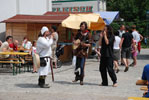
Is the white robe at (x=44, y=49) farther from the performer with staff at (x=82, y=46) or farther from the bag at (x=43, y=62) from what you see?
the performer with staff at (x=82, y=46)

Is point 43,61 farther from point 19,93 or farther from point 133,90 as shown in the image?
point 133,90

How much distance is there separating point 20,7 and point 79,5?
960 centimetres

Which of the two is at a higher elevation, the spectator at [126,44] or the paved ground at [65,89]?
the spectator at [126,44]

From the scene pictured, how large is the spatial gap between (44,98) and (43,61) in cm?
171

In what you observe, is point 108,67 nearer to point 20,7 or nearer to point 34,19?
point 34,19

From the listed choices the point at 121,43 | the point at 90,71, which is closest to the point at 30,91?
the point at 90,71

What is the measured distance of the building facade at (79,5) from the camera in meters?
27.1


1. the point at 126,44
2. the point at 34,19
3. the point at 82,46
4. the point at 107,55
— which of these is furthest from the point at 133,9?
the point at 107,55

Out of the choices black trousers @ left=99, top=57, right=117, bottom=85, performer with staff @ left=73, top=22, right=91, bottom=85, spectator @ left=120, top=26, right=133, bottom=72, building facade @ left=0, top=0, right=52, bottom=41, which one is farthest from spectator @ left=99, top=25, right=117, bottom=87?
building facade @ left=0, top=0, right=52, bottom=41

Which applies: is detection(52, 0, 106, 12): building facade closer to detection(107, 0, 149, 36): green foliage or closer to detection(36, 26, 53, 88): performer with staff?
detection(36, 26, 53, 88): performer with staff

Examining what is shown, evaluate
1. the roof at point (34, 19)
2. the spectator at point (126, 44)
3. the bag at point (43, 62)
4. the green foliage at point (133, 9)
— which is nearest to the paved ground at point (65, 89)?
the bag at point (43, 62)

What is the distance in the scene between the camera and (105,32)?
10.5 m

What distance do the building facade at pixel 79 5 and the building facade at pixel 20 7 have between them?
6326 millimetres

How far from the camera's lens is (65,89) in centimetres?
994
